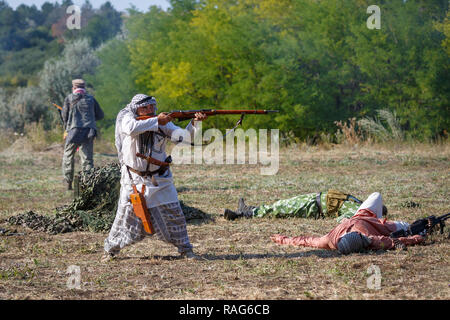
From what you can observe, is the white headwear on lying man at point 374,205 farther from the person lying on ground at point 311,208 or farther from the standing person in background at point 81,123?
the standing person in background at point 81,123

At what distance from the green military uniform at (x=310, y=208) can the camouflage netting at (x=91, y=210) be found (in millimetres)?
952

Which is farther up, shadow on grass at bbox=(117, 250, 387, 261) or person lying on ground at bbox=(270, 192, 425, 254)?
person lying on ground at bbox=(270, 192, 425, 254)

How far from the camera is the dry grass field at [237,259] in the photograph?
474 cm

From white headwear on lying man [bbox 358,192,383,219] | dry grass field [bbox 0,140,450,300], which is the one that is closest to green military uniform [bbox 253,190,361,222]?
dry grass field [bbox 0,140,450,300]

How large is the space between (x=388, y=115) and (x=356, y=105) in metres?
3.45

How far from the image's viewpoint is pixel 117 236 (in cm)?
595

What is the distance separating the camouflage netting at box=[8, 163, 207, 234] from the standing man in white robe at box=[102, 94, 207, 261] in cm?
190

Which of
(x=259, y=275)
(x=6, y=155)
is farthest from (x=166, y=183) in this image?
(x=6, y=155)

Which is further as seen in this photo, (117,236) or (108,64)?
(108,64)

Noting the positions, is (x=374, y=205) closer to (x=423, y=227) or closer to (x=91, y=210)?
(x=423, y=227)

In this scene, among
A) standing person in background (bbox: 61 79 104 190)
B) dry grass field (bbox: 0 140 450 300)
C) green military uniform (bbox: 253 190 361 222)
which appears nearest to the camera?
dry grass field (bbox: 0 140 450 300)

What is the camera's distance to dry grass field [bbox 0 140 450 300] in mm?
4742

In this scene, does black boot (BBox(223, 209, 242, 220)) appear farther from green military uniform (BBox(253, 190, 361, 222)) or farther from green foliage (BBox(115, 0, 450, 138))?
green foliage (BBox(115, 0, 450, 138))
